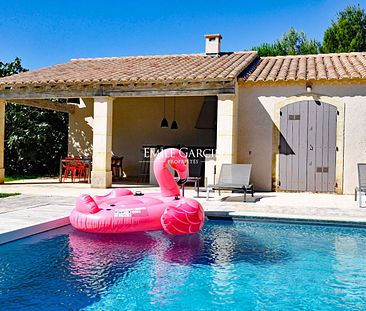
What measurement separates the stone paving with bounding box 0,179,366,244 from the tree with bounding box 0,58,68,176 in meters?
8.58

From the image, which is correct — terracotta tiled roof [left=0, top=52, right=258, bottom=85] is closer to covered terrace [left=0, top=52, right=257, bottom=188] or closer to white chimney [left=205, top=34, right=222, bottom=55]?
covered terrace [left=0, top=52, right=257, bottom=188]

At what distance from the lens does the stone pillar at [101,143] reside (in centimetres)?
1448

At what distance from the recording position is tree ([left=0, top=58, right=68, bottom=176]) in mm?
20531

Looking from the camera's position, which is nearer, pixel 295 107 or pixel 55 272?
pixel 55 272

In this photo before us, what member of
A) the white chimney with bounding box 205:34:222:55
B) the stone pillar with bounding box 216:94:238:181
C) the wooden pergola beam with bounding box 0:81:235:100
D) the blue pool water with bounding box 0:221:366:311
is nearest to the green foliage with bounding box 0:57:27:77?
the wooden pergola beam with bounding box 0:81:235:100

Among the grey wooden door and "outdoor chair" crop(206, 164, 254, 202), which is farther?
the grey wooden door

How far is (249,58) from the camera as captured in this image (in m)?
17.2

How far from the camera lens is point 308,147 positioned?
13.8 meters

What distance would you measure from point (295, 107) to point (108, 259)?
962 centimetres

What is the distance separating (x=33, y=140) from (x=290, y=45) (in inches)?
1110

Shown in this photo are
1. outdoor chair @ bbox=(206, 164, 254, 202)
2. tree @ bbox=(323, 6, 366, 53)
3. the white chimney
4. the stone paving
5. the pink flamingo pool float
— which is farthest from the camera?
tree @ bbox=(323, 6, 366, 53)

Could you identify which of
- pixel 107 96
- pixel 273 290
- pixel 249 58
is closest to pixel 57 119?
pixel 107 96

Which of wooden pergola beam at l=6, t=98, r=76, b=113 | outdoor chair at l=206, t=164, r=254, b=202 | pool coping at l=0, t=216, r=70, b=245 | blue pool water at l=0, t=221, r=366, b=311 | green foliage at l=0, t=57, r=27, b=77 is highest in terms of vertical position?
green foliage at l=0, t=57, r=27, b=77

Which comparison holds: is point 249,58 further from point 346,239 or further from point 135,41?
point 135,41
